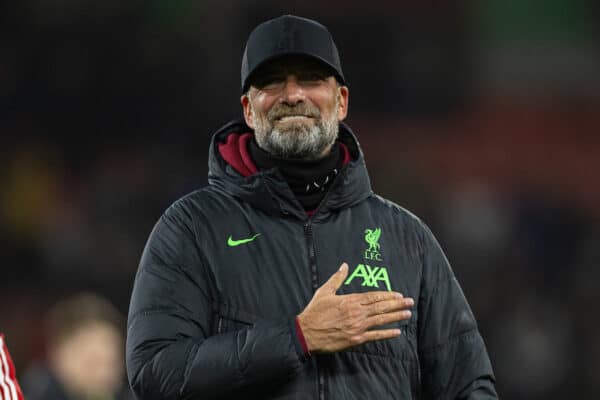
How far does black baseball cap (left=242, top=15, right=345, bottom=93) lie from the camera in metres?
2.94

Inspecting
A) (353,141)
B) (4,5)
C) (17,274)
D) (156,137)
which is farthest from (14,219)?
(353,141)

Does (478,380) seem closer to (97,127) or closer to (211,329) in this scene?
(211,329)

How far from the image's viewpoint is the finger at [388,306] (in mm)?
2666

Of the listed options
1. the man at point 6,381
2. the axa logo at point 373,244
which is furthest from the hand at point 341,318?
the man at point 6,381

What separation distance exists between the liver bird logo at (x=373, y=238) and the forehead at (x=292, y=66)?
423 millimetres

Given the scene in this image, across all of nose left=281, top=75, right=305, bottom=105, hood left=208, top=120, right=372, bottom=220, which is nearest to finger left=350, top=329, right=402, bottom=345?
hood left=208, top=120, right=372, bottom=220

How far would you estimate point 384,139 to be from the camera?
32.8 ft

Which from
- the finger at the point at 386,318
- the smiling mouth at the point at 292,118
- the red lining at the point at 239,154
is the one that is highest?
the smiling mouth at the point at 292,118

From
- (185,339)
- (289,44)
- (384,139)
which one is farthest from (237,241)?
(384,139)

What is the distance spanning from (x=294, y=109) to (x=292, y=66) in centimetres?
11

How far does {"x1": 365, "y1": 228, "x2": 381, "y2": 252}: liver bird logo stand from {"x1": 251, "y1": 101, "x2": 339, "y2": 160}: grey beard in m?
0.23

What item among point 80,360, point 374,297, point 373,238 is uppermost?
point 373,238

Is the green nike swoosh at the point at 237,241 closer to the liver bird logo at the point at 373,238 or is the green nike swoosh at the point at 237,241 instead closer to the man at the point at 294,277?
the man at the point at 294,277

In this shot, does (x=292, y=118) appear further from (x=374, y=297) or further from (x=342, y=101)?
(x=374, y=297)
